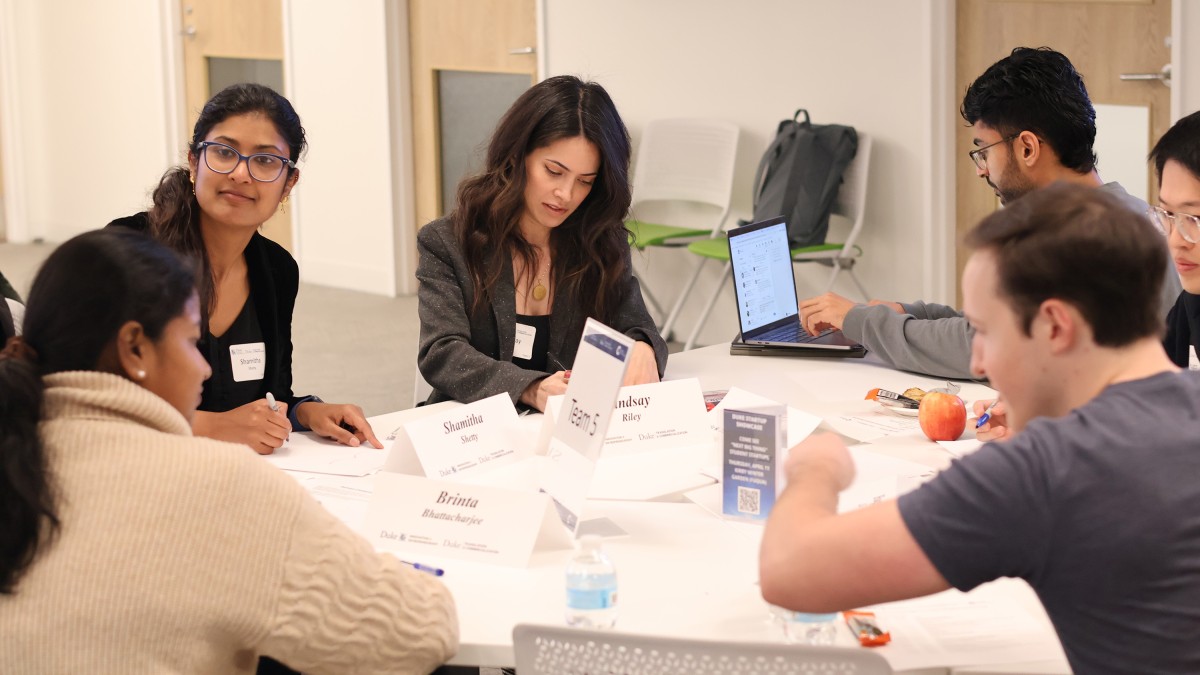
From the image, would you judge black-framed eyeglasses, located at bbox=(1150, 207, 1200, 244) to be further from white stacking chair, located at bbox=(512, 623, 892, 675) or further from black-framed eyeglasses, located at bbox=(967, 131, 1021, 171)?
white stacking chair, located at bbox=(512, 623, 892, 675)

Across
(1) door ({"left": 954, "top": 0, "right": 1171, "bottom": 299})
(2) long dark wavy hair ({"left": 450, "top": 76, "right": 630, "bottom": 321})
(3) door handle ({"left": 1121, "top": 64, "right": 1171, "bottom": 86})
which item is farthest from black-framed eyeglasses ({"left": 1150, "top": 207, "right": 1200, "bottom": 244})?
(3) door handle ({"left": 1121, "top": 64, "right": 1171, "bottom": 86})

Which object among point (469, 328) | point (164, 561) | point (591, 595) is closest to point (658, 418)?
point (469, 328)

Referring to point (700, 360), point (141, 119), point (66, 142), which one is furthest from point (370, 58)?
point (700, 360)

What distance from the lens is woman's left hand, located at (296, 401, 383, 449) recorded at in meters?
2.59

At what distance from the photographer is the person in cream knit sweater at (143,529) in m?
1.47

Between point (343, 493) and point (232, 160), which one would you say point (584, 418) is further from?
point (232, 160)

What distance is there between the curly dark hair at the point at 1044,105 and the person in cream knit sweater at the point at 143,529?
1.91 meters

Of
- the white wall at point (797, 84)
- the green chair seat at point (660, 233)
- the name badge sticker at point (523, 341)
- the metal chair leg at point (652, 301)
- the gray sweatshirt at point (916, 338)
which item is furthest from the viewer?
the metal chair leg at point (652, 301)

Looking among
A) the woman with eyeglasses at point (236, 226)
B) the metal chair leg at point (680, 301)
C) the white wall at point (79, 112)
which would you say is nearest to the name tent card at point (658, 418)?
the woman with eyeglasses at point (236, 226)

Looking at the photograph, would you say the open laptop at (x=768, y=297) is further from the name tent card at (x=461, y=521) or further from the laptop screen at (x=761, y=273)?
the name tent card at (x=461, y=521)

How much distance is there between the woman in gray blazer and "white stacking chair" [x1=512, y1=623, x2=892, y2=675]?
146cm

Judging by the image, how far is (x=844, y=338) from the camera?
11.0ft

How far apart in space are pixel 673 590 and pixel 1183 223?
119 cm

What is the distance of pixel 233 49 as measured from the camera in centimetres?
859
